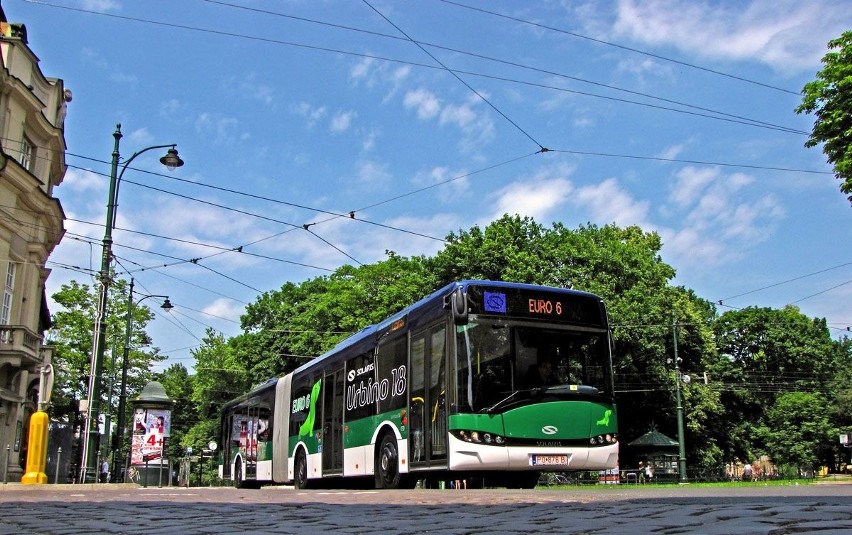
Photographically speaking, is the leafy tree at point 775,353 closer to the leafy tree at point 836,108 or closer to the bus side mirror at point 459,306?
the leafy tree at point 836,108

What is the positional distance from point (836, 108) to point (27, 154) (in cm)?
2631

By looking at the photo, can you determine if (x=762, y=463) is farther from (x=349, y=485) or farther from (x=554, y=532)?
(x=554, y=532)

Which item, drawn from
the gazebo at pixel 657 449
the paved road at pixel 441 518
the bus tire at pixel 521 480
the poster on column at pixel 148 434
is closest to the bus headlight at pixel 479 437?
the bus tire at pixel 521 480

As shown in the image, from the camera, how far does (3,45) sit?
3016 cm

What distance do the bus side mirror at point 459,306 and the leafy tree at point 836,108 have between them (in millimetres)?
10000

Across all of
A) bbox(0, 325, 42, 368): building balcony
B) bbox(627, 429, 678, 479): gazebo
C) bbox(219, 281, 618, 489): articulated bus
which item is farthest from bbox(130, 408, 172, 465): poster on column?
bbox(627, 429, 678, 479): gazebo

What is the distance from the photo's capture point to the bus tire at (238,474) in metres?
27.1

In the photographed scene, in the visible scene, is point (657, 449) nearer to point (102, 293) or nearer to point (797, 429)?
point (797, 429)

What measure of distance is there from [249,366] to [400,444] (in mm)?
38375

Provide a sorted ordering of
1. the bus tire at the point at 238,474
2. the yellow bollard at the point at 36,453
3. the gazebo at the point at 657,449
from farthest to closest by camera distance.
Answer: the gazebo at the point at 657,449 < the bus tire at the point at 238,474 < the yellow bollard at the point at 36,453

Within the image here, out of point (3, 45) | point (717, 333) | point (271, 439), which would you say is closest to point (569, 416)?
point (271, 439)

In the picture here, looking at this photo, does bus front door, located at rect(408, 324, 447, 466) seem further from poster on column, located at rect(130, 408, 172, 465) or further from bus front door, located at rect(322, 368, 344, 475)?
poster on column, located at rect(130, 408, 172, 465)

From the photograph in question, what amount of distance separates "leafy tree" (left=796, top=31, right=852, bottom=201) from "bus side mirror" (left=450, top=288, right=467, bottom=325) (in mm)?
10000

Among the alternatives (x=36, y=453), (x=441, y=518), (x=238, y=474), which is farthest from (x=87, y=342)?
(x=441, y=518)
